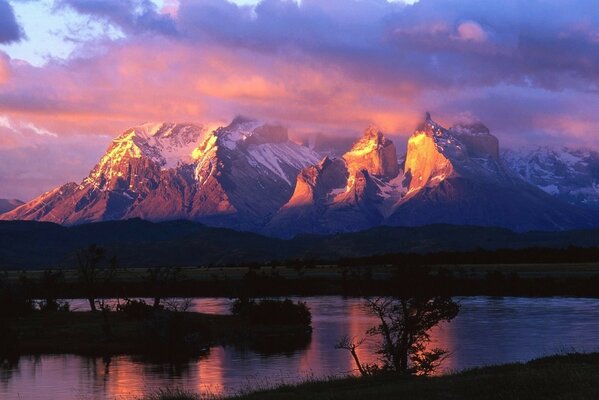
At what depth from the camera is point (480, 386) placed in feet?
119

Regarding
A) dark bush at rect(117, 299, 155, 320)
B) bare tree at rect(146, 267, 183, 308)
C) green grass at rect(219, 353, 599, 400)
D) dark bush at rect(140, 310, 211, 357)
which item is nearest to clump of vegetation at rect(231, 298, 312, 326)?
bare tree at rect(146, 267, 183, 308)

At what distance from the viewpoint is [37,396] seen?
61.9 meters

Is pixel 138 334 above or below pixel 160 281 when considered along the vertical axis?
below

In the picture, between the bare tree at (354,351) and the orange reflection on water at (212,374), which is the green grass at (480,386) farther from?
the orange reflection on water at (212,374)

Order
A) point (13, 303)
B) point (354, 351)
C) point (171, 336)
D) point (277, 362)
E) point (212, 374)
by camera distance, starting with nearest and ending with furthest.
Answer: point (354, 351) < point (212, 374) < point (277, 362) < point (171, 336) < point (13, 303)

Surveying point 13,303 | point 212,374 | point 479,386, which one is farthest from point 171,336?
point 479,386

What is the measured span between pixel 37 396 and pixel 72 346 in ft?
90.3

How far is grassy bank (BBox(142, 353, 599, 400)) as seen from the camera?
34188mm

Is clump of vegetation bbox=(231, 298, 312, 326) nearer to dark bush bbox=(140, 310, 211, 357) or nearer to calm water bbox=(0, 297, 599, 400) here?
calm water bbox=(0, 297, 599, 400)

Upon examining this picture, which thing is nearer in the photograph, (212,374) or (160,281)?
(212,374)

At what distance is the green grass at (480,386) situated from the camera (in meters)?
34.2

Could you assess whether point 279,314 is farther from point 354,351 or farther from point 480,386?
point 480,386

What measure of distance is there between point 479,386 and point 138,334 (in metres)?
61.1

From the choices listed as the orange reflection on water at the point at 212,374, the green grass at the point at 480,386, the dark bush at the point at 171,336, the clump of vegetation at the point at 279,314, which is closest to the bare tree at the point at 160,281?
the clump of vegetation at the point at 279,314
